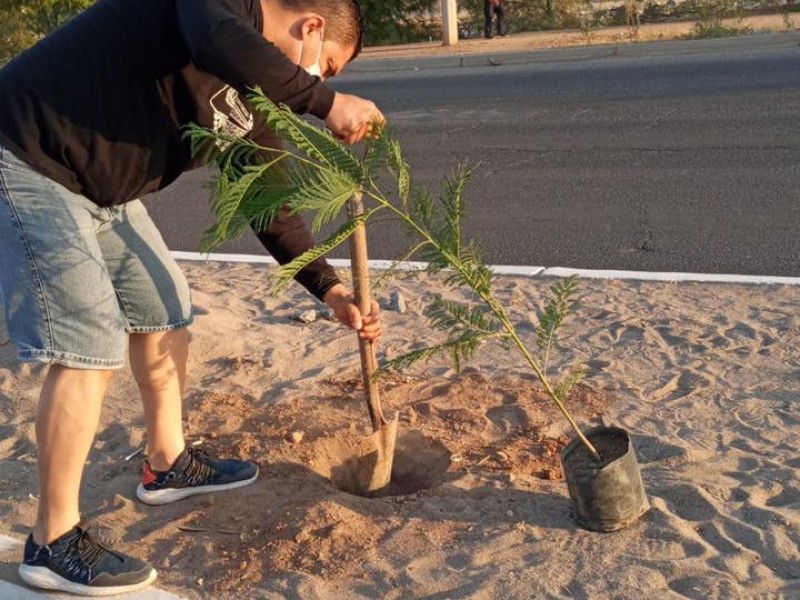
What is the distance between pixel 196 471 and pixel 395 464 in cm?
81

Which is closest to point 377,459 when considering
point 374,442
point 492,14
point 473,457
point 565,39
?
point 374,442

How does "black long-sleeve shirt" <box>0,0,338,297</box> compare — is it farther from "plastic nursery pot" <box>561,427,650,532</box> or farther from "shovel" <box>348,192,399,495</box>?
"plastic nursery pot" <box>561,427,650,532</box>

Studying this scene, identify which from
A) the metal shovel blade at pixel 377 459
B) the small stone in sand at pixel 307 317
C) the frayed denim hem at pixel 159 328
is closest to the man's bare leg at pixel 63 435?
the frayed denim hem at pixel 159 328

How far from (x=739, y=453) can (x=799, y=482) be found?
32 centimetres

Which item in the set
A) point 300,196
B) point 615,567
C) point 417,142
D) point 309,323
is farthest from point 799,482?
point 417,142

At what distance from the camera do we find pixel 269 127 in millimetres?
3389

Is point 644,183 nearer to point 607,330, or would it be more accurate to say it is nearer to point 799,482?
point 607,330

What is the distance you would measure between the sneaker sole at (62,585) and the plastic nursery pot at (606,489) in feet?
4.45

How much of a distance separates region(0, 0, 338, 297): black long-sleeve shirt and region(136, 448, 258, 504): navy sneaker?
1068 mm

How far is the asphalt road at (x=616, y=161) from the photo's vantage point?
279 inches

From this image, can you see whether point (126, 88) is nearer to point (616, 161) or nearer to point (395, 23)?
point (616, 161)

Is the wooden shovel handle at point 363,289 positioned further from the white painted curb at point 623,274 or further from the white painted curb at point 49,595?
the white painted curb at point 623,274

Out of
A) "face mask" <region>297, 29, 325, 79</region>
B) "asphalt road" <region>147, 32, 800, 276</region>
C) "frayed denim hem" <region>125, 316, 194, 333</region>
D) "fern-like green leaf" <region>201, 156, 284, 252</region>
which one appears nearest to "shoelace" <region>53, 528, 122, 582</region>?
"frayed denim hem" <region>125, 316, 194, 333</region>

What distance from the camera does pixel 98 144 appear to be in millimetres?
3104
